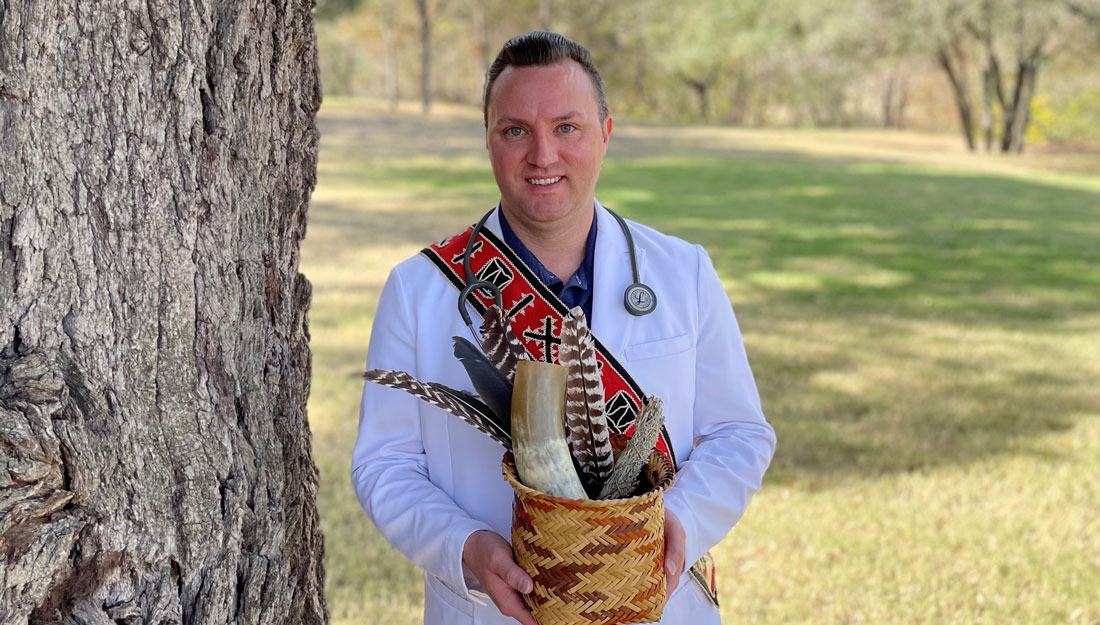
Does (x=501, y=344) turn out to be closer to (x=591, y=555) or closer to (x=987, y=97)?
(x=591, y=555)

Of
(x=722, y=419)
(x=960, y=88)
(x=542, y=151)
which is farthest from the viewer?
(x=960, y=88)

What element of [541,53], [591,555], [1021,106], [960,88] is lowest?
[591,555]

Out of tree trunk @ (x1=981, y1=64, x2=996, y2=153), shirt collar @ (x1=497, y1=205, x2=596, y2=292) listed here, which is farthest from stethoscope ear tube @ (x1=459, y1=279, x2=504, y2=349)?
tree trunk @ (x1=981, y1=64, x2=996, y2=153)

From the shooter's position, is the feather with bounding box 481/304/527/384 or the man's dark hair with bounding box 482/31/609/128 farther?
the man's dark hair with bounding box 482/31/609/128

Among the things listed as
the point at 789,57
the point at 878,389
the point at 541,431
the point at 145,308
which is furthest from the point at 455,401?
the point at 789,57

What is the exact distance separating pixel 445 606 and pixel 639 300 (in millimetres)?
802

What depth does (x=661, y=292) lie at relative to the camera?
2281 millimetres

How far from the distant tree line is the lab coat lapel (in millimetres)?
27380

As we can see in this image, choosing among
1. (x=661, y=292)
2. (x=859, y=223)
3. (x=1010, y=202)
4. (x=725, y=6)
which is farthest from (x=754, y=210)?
(x=725, y=6)

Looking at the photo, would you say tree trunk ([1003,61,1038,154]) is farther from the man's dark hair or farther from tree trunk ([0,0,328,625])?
tree trunk ([0,0,328,625])

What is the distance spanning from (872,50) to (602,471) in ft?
104

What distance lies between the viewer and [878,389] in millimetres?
7203

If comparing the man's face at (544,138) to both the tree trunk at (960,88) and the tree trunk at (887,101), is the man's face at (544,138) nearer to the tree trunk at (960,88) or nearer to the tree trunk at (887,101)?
the tree trunk at (960,88)

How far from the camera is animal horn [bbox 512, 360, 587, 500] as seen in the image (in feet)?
5.31
